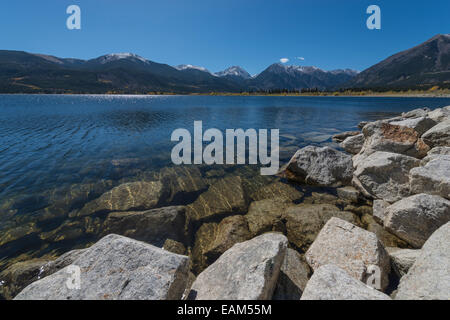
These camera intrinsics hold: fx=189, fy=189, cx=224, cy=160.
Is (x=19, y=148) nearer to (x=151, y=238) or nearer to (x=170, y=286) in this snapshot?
(x=151, y=238)

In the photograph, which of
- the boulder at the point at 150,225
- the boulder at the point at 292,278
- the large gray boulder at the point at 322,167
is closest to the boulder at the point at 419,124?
the large gray boulder at the point at 322,167

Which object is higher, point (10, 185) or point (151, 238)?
point (10, 185)

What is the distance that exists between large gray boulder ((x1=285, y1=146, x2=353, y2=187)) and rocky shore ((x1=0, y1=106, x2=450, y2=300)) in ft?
0.19

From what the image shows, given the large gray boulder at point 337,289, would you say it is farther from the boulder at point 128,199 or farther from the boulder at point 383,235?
the boulder at point 128,199

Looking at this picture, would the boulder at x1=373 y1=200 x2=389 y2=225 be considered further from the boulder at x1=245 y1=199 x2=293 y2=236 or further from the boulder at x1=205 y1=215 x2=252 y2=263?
the boulder at x1=205 y1=215 x2=252 y2=263

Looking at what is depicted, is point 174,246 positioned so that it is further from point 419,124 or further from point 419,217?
point 419,124

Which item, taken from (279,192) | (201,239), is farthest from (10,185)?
(279,192)

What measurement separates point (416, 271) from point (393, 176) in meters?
5.91

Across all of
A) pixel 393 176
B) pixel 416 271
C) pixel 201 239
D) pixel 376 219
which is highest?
pixel 393 176

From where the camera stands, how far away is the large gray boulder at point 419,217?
5629mm

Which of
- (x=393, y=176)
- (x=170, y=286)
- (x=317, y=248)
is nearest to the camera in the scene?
(x=170, y=286)

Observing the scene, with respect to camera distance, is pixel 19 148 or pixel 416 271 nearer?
pixel 416 271
